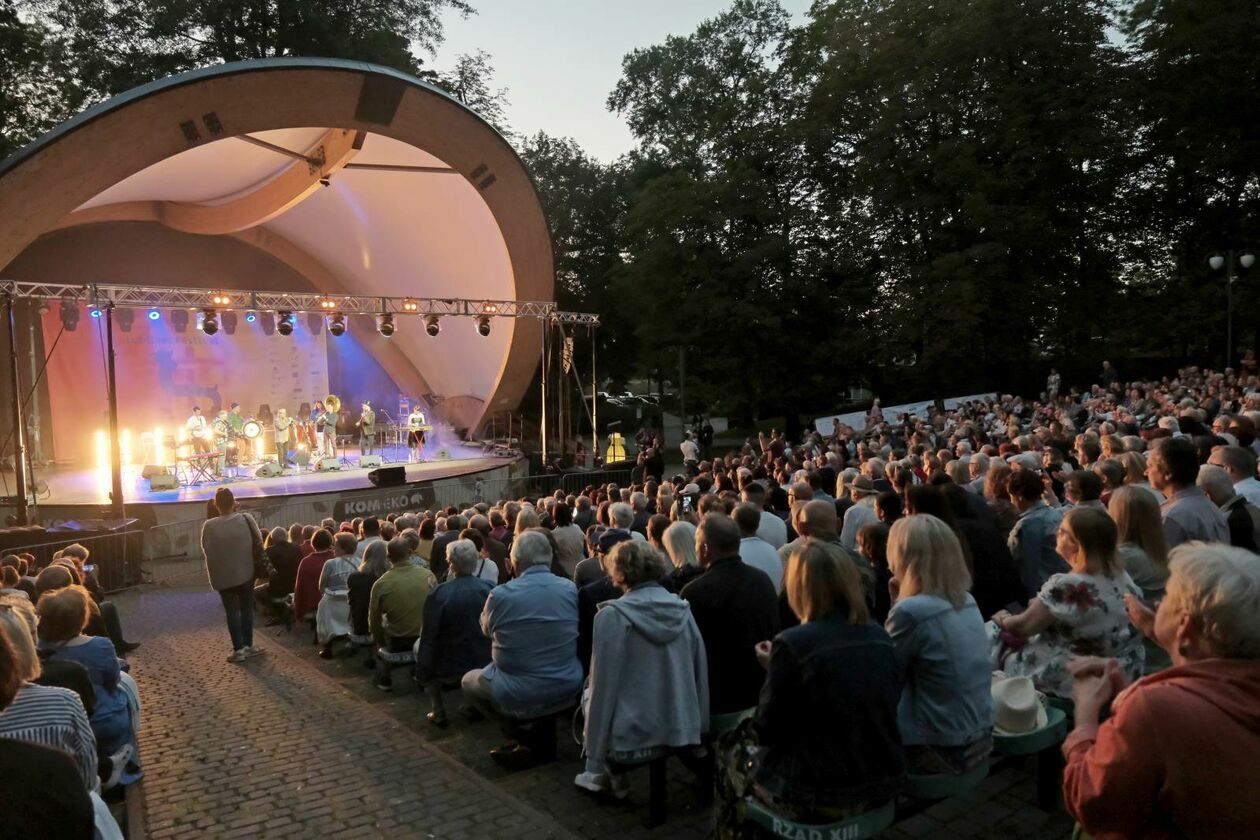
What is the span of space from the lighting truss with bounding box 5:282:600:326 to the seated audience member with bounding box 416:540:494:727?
33.2 ft

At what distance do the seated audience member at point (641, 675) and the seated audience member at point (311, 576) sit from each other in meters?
4.50

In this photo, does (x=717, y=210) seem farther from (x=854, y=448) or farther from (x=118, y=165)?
(x=118, y=165)

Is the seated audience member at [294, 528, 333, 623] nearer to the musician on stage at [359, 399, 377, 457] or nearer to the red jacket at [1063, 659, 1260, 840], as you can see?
the red jacket at [1063, 659, 1260, 840]

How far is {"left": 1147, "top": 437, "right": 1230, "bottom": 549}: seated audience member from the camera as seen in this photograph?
429 cm

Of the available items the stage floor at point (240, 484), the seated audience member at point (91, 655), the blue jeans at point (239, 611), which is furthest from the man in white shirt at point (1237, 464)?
the stage floor at point (240, 484)

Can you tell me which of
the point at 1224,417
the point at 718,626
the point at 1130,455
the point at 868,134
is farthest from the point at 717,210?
the point at 718,626

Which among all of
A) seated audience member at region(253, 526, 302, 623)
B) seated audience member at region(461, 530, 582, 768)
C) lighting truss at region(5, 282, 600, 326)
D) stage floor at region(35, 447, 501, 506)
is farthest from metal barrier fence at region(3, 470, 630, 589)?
seated audience member at region(461, 530, 582, 768)

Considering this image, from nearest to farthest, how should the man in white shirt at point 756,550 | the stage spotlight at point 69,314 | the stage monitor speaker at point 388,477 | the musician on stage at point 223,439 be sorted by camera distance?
the man in white shirt at point 756,550 → the stage spotlight at point 69,314 → the stage monitor speaker at point 388,477 → the musician on stage at point 223,439

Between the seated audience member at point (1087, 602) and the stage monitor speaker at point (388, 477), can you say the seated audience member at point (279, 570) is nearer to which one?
the stage monitor speaker at point (388, 477)

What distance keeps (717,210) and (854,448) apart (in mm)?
12652

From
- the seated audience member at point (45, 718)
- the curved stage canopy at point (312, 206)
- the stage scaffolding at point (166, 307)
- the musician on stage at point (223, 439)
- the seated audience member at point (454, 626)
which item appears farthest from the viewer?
the musician on stage at point (223, 439)

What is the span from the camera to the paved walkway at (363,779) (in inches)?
146

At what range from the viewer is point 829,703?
2.67 meters

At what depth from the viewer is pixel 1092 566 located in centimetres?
306
